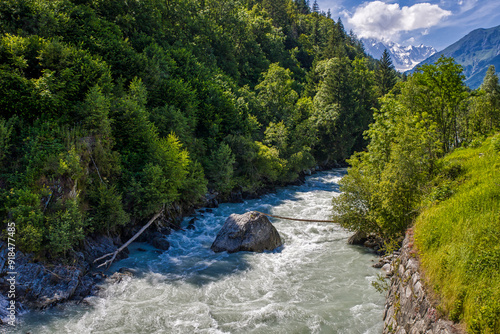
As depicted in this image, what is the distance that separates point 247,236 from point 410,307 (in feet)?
35.3

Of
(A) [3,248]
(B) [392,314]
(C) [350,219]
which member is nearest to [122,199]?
(A) [3,248]

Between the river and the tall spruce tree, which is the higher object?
the tall spruce tree

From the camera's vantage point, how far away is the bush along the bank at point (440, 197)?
6211 millimetres

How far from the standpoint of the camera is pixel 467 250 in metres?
6.78

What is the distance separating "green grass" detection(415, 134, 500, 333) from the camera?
18.7ft

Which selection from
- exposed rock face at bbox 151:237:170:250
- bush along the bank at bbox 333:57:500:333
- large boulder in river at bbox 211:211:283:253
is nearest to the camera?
bush along the bank at bbox 333:57:500:333

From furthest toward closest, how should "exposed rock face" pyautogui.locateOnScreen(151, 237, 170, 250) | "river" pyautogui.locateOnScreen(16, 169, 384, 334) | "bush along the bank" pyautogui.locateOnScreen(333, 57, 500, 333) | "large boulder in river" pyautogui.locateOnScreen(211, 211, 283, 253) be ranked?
1. "exposed rock face" pyautogui.locateOnScreen(151, 237, 170, 250)
2. "large boulder in river" pyautogui.locateOnScreen(211, 211, 283, 253)
3. "river" pyautogui.locateOnScreen(16, 169, 384, 334)
4. "bush along the bank" pyautogui.locateOnScreen(333, 57, 500, 333)

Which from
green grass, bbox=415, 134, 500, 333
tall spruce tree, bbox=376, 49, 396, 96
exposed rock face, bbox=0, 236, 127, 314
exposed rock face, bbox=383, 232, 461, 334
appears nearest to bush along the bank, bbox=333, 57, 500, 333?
green grass, bbox=415, 134, 500, 333

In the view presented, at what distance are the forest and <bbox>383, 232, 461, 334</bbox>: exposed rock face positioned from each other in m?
13.3

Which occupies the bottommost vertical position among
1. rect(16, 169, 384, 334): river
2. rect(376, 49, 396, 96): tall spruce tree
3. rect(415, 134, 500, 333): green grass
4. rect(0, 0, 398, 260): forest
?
rect(16, 169, 384, 334): river

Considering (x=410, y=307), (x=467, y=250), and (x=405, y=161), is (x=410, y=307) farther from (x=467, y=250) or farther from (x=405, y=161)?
(x=405, y=161)

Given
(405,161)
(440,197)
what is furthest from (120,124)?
(440,197)

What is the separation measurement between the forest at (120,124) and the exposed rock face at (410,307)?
43.6ft

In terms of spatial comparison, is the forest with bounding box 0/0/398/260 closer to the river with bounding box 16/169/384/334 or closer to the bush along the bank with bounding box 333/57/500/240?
the river with bounding box 16/169/384/334
